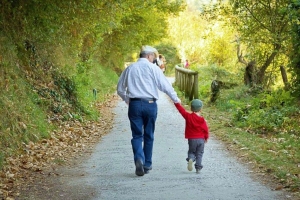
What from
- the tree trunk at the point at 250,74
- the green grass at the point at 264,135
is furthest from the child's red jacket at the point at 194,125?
the tree trunk at the point at 250,74

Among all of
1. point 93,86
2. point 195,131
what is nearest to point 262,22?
point 93,86

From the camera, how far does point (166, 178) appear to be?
824cm

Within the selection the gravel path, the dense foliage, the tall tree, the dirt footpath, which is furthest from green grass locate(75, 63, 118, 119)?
the dirt footpath

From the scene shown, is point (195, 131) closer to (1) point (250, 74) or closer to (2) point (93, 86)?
(1) point (250, 74)

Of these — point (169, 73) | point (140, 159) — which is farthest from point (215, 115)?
point (169, 73)

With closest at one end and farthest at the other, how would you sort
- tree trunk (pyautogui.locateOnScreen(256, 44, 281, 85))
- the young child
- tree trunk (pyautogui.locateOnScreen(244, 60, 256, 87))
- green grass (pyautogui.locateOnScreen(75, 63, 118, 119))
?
1. the young child
2. green grass (pyautogui.locateOnScreen(75, 63, 118, 119))
3. tree trunk (pyautogui.locateOnScreen(256, 44, 281, 85))
4. tree trunk (pyautogui.locateOnScreen(244, 60, 256, 87))

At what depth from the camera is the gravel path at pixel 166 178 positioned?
7.23 m

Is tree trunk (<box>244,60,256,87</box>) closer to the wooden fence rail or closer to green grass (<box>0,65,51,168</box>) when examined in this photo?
the wooden fence rail

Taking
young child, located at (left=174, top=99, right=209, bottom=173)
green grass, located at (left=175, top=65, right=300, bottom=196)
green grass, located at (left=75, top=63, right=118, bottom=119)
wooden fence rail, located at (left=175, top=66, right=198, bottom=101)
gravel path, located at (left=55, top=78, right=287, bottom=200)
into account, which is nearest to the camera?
gravel path, located at (left=55, top=78, right=287, bottom=200)

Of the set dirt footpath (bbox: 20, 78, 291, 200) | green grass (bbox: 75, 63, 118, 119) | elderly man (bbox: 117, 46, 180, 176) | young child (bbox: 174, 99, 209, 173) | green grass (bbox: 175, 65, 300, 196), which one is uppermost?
elderly man (bbox: 117, 46, 180, 176)

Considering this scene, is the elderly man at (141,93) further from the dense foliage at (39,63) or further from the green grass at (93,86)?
the green grass at (93,86)

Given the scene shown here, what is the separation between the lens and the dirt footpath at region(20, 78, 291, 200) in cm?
723

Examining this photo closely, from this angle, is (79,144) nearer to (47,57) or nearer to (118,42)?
(47,57)

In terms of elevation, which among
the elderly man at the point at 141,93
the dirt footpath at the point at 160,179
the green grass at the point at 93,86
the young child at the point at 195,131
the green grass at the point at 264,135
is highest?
the elderly man at the point at 141,93
